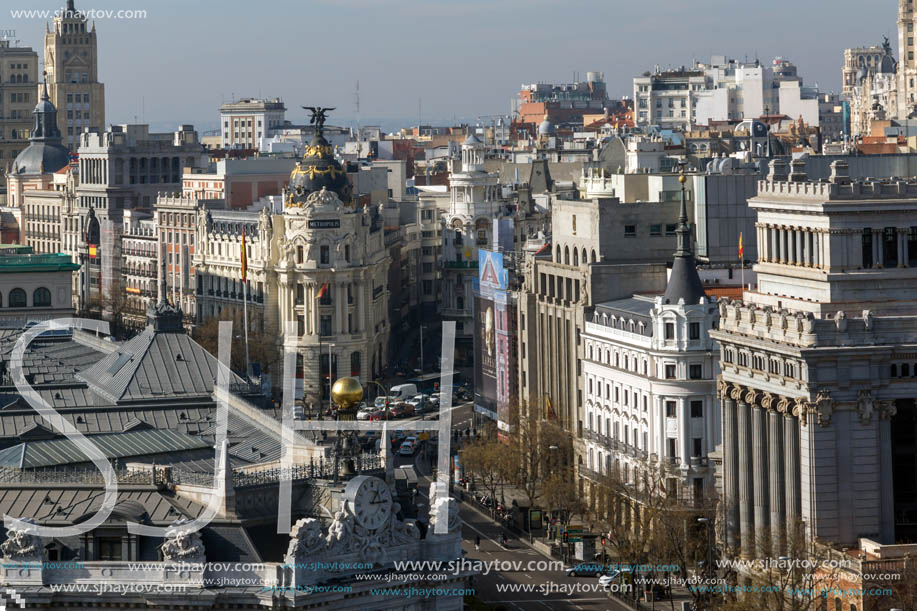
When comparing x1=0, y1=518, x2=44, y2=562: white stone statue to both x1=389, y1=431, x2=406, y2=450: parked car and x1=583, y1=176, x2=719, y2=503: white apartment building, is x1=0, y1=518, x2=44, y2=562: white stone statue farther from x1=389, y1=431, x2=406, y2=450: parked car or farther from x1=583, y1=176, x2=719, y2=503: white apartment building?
x1=389, y1=431, x2=406, y2=450: parked car

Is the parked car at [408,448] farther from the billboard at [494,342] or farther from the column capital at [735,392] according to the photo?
the column capital at [735,392]

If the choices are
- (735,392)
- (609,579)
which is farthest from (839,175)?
(609,579)

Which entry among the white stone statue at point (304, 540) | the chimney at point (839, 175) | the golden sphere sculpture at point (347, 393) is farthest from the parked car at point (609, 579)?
the white stone statue at point (304, 540)

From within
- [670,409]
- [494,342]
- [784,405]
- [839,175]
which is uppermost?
[839,175]

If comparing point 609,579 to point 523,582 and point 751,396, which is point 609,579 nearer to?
point 523,582

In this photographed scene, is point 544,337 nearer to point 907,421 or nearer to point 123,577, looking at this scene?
point 907,421

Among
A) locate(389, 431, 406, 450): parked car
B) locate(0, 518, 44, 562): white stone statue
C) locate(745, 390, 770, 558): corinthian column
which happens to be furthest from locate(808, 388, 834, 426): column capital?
locate(389, 431, 406, 450): parked car
